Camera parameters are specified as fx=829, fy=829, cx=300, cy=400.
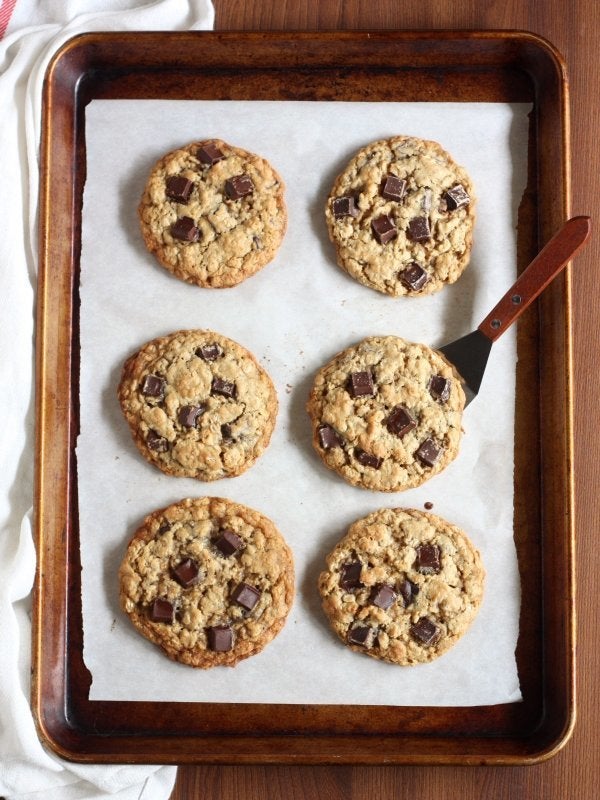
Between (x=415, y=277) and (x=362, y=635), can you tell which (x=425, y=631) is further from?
(x=415, y=277)

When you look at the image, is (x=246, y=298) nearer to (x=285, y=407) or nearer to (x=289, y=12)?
(x=285, y=407)

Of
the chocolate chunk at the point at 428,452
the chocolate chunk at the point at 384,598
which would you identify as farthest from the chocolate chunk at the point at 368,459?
the chocolate chunk at the point at 384,598

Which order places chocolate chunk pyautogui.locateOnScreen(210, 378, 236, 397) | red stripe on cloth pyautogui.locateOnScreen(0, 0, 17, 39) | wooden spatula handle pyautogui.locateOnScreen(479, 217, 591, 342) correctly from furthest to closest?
1. red stripe on cloth pyautogui.locateOnScreen(0, 0, 17, 39)
2. chocolate chunk pyautogui.locateOnScreen(210, 378, 236, 397)
3. wooden spatula handle pyautogui.locateOnScreen(479, 217, 591, 342)

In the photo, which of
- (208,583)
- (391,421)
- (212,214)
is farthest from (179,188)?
(208,583)

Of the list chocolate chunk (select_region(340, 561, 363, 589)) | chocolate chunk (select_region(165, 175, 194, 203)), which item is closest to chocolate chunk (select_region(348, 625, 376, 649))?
chocolate chunk (select_region(340, 561, 363, 589))

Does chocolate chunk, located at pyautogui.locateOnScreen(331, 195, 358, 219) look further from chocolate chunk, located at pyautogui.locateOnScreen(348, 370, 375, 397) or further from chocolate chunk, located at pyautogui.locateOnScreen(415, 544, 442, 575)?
chocolate chunk, located at pyautogui.locateOnScreen(415, 544, 442, 575)

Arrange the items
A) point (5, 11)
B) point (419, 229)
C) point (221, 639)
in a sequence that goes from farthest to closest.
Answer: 1. point (5, 11)
2. point (419, 229)
3. point (221, 639)

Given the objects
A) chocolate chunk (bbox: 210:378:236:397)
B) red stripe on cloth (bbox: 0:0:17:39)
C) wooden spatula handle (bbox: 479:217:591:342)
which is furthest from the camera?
red stripe on cloth (bbox: 0:0:17:39)

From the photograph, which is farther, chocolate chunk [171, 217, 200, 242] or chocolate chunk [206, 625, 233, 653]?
chocolate chunk [171, 217, 200, 242]
